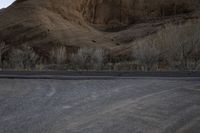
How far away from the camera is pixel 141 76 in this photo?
69.5 ft

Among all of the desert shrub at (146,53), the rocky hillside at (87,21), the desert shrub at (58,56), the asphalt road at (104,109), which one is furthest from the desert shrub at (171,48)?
the asphalt road at (104,109)

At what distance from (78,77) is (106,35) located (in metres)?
42.8

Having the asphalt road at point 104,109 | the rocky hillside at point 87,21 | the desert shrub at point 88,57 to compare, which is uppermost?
the rocky hillside at point 87,21

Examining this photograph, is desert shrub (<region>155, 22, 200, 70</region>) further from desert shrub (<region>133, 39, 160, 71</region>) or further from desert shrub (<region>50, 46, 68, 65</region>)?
desert shrub (<region>50, 46, 68, 65</region>)

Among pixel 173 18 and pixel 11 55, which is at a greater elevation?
pixel 173 18

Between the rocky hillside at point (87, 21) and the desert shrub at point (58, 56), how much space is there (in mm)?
2985

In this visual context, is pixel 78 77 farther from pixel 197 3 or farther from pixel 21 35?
pixel 197 3

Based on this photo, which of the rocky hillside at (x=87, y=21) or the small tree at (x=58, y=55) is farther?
the rocky hillside at (x=87, y=21)

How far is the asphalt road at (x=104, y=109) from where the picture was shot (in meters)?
8.77

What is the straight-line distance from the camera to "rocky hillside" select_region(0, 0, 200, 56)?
58.4 metres

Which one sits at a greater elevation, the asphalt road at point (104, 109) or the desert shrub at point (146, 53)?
the desert shrub at point (146, 53)

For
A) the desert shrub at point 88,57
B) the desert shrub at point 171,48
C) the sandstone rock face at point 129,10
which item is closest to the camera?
the desert shrub at point 171,48

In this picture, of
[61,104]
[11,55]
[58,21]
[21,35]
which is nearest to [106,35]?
[58,21]

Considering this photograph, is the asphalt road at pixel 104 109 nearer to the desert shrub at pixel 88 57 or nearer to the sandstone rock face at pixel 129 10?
the desert shrub at pixel 88 57
